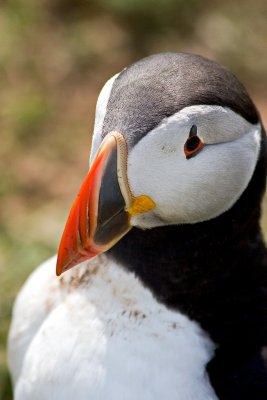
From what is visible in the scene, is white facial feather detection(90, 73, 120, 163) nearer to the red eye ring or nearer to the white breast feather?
the red eye ring

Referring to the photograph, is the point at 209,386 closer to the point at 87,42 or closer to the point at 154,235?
the point at 154,235

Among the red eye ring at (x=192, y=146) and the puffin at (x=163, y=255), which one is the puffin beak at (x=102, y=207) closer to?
the puffin at (x=163, y=255)

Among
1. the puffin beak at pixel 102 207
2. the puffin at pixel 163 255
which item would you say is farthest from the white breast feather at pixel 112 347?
the puffin beak at pixel 102 207

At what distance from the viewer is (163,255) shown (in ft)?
7.57

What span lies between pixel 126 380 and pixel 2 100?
2.39 m

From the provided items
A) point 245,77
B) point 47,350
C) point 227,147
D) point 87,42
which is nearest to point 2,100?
point 87,42

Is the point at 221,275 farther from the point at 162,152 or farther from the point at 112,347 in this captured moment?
the point at 162,152

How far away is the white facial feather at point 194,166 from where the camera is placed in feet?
6.67

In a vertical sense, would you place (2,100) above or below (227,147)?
below

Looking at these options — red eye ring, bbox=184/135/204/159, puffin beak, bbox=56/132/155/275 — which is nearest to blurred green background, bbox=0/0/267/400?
puffin beak, bbox=56/132/155/275

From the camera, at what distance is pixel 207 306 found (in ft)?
7.86

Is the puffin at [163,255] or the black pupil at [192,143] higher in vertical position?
the black pupil at [192,143]

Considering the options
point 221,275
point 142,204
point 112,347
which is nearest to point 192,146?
point 142,204

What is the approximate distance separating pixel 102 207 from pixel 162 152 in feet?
0.66
